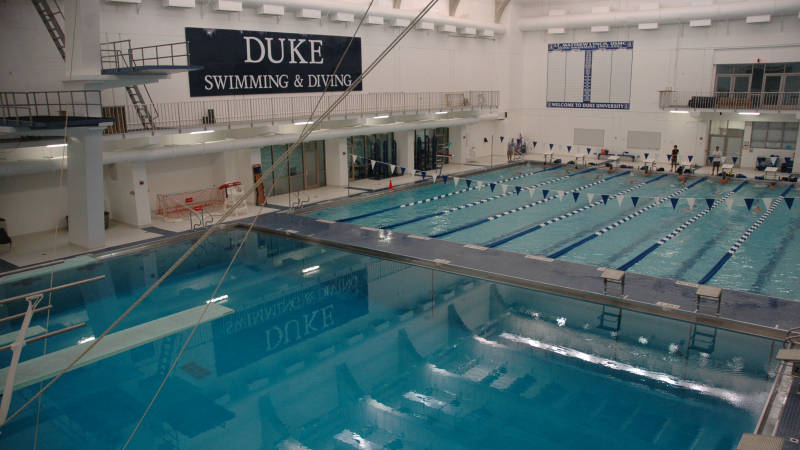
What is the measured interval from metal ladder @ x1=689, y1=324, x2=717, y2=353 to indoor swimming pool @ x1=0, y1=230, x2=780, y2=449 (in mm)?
28

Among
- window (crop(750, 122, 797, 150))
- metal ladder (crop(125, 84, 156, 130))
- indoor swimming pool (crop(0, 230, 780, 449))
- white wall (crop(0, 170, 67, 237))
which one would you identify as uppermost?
metal ladder (crop(125, 84, 156, 130))

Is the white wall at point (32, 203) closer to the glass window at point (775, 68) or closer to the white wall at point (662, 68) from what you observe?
the white wall at point (662, 68)

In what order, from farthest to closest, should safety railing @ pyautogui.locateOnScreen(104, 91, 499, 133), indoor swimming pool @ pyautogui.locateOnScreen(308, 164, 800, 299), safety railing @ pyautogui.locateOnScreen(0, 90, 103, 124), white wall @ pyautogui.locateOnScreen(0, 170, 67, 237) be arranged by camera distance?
safety railing @ pyautogui.locateOnScreen(104, 91, 499, 133)
white wall @ pyautogui.locateOnScreen(0, 170, 67, 237)
safety railing @ pyautogui.locateOnScreen(0, 90, 103, 124)
indoor swimming pool @ pyautogui.locateOnScreen(308, 164, 800, 299)

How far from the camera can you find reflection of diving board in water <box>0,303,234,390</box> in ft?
24.4

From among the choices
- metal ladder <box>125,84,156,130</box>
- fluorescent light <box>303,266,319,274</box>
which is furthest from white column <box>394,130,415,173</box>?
fluorescent light <box>303,266,319,274</box>

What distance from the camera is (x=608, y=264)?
39.2ft

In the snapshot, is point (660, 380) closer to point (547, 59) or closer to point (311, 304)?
point (311, 304)

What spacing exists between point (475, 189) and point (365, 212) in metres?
5.23

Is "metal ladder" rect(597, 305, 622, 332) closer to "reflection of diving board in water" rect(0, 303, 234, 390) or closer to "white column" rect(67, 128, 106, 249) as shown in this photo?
"reflection of diving board in water" rect(0, 303, 234, 390)

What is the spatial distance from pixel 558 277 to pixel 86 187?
10130 mm

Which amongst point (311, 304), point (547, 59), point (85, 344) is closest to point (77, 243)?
point (85, 344)

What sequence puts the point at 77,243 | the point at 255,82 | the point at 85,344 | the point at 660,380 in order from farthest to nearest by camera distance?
the point at 255,82
the point at 77,243
the point at 85,344
the point at 660,380

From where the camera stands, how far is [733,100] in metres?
22.7

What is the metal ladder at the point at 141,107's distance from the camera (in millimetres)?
14086
